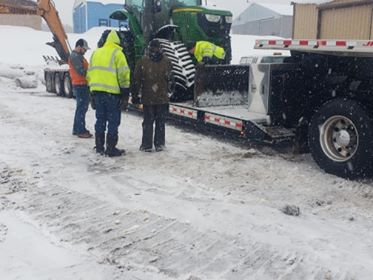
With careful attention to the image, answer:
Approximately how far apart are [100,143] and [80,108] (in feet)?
5.06

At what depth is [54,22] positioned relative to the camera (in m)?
13.8

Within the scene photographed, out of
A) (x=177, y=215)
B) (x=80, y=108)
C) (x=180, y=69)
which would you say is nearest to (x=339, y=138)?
(x=177, y=215)

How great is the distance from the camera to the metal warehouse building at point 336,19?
72.7 ft

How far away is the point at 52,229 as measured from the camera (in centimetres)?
418

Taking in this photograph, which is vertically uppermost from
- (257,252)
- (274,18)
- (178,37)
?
(274,18)

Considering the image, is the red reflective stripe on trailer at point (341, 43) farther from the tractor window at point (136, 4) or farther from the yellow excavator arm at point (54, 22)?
the yellow excavator arm at point (54, 22)

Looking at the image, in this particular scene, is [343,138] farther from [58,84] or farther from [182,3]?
[58,84]

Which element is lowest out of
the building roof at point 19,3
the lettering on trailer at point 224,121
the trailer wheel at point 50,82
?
the lettering on trailer at point 224,121

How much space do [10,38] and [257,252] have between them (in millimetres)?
28635

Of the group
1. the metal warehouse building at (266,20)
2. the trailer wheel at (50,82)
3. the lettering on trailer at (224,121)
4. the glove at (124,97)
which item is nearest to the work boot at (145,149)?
the glove at (124,97)

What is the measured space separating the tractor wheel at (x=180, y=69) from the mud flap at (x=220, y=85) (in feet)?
2.11

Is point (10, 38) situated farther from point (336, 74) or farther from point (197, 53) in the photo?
point (336, 74)

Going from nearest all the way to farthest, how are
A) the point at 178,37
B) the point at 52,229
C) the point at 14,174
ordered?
1. the point at 52,229
2. the point at 14,174
3. the point at 178,37

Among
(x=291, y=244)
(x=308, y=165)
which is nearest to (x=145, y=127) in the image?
(x=308, y=165)
